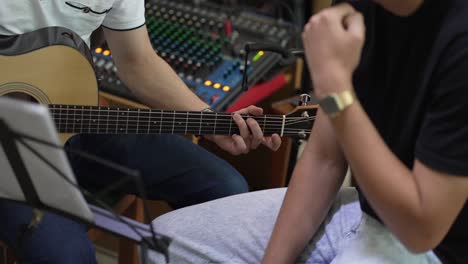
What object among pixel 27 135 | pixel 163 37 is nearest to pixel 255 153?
pixel 163 37

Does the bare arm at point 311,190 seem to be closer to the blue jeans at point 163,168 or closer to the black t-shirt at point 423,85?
the black t-shirt at point 423,85

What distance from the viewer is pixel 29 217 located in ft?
4.04

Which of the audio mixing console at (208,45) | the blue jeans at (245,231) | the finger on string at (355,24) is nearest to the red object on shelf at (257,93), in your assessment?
the audio mixing console at (208,45)

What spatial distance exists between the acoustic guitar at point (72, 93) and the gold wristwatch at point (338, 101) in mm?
554

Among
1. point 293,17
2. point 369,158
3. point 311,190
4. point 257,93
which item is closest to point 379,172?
point 369,158

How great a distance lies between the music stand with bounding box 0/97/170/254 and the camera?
0.81m

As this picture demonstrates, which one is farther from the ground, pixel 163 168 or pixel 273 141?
pixel 273 141

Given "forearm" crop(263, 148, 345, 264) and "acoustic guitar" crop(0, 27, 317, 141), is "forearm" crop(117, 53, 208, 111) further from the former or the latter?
"forearm" crop(263, 148, 345, 264)

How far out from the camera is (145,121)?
133cm

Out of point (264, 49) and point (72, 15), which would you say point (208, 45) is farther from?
point (72, 15)

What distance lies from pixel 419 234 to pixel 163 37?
1170mm

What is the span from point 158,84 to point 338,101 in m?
0.80

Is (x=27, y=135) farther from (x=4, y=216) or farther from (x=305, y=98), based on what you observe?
(x=305, y=98)

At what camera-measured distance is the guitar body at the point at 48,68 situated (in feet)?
4.17
